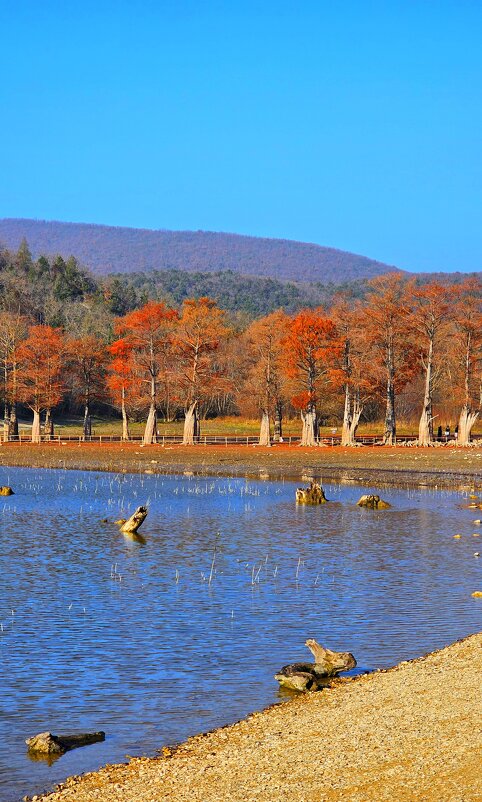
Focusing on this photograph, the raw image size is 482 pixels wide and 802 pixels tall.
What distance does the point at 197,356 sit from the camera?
83.9m

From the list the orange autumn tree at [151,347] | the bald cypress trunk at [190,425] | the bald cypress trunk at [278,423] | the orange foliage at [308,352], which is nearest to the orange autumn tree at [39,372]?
the orange autumn tree at [151,347]

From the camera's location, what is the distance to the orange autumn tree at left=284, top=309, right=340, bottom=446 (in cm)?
8244

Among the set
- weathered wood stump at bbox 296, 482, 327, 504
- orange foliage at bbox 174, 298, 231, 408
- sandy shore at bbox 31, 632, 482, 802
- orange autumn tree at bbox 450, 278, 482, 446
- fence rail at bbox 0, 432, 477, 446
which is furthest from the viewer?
fence rail at bbox 0, 432, 477, 446

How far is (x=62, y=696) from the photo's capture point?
15812mm

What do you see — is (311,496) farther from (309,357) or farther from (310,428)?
(310,428)

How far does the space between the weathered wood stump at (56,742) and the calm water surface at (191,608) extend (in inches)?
8.2

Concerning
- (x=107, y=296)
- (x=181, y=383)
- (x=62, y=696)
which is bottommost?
(x=62, y=696)

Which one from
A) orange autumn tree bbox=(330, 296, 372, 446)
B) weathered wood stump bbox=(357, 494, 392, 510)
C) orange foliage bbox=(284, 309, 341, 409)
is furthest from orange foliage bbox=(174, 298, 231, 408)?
weathered wood stump bbox=(357, 494, 392, 510)

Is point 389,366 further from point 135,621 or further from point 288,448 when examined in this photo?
point 135,621

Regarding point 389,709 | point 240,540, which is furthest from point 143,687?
point 240,540

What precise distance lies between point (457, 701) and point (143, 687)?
521 centimetres

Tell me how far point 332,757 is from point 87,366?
288ft

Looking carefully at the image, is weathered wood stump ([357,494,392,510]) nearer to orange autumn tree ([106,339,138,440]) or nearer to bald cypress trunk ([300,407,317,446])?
bald cypress trunk ([300,407,317,446])

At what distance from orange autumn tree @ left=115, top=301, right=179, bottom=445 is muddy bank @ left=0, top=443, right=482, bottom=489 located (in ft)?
13.9
